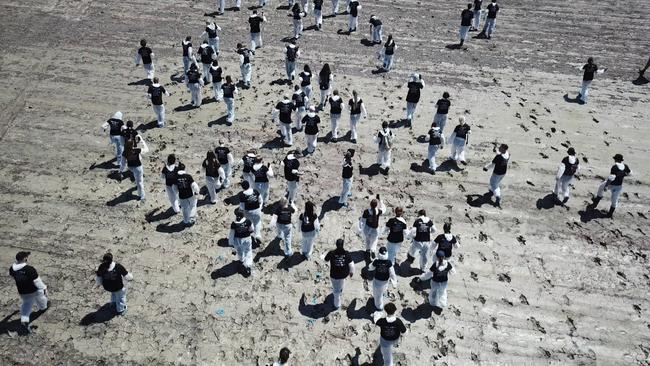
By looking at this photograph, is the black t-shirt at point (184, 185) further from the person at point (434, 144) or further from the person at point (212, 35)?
the person at point (212, 35)

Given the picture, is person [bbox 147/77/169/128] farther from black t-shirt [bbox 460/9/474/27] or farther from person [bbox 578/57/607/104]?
person [bbox 578/57/607/104]

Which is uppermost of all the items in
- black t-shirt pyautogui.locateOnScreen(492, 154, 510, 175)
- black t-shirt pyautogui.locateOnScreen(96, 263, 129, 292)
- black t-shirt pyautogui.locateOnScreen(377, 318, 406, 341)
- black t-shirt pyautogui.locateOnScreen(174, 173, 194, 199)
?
black t-shirt pyautogui.locateOnScreen(492, 154, 510, 175)

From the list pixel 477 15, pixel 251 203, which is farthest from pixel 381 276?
pixel 477 15

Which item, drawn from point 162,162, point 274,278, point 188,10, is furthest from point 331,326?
point 188,10

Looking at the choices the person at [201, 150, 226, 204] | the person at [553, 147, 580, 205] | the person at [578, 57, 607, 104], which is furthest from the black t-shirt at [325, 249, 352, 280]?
the person at [578, 57, 607, 104]

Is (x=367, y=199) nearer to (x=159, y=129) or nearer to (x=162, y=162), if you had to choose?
(x=162, y=162)

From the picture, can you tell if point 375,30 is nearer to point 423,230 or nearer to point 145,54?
point 145,54
